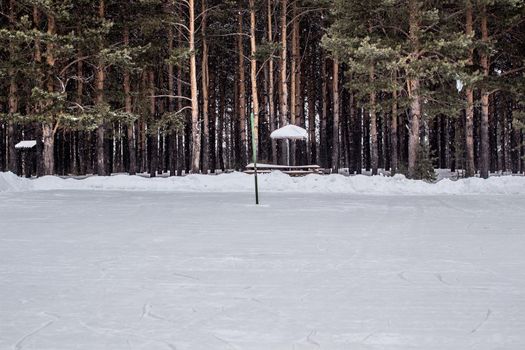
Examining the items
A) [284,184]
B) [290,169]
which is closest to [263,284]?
[284,184]

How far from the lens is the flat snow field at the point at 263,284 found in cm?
366

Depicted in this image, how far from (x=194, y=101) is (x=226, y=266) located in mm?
21176

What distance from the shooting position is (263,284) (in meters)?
5.23

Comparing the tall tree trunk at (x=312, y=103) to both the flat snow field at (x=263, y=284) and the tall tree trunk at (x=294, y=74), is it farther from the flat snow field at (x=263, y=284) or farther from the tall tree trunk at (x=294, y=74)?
the flat snow field at (x=263, y=284)

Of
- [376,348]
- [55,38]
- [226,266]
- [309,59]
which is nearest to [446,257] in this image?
[226,266]

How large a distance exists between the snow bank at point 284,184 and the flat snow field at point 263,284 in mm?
8869

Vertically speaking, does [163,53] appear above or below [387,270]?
above

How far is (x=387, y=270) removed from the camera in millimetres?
5895

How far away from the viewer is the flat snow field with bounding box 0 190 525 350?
3.66m

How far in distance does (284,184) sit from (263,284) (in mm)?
16187

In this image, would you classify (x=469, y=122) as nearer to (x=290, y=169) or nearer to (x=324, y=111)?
(x=290, y=169)

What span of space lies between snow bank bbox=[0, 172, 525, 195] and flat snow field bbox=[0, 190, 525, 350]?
8.87 m

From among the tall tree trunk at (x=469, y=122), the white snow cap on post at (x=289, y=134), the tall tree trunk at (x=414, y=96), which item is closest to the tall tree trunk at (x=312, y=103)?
the white snow cap on post at (x=289, y=134)

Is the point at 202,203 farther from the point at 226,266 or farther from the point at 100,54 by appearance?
the point at 100,54
